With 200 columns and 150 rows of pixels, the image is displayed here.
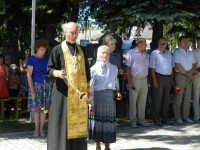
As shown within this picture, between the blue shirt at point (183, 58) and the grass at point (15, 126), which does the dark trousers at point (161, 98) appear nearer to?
the blue shirt at point (183, 58)

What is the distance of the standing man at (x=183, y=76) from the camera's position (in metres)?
9.35

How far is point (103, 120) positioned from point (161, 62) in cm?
284

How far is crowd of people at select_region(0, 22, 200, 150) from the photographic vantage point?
5848 mm

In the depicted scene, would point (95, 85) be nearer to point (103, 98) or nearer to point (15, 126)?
point (103, 98)

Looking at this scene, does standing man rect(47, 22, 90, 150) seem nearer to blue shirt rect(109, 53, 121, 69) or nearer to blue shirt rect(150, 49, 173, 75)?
blue shirt rect(109, 53, 121, 69)

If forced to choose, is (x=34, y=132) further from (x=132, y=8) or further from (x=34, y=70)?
(x=132, y=8)

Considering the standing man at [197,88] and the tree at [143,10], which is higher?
the tree at [143,10]

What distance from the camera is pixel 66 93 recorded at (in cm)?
584

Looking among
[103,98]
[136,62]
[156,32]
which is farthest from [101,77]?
[156,32]

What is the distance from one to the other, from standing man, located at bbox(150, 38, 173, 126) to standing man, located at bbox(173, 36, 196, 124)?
38cm

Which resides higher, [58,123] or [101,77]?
[101,77]

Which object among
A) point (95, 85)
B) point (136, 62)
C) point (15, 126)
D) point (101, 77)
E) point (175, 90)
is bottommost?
point (15, 126)

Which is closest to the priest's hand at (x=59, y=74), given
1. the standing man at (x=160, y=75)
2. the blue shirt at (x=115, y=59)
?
the blue shirt at (x=115, y=59)

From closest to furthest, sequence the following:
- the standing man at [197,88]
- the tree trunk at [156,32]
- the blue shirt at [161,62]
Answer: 1. the blue shirt at [161,62]
2. the standing man at [197,88]
3. the tree trunk at [156,32]
